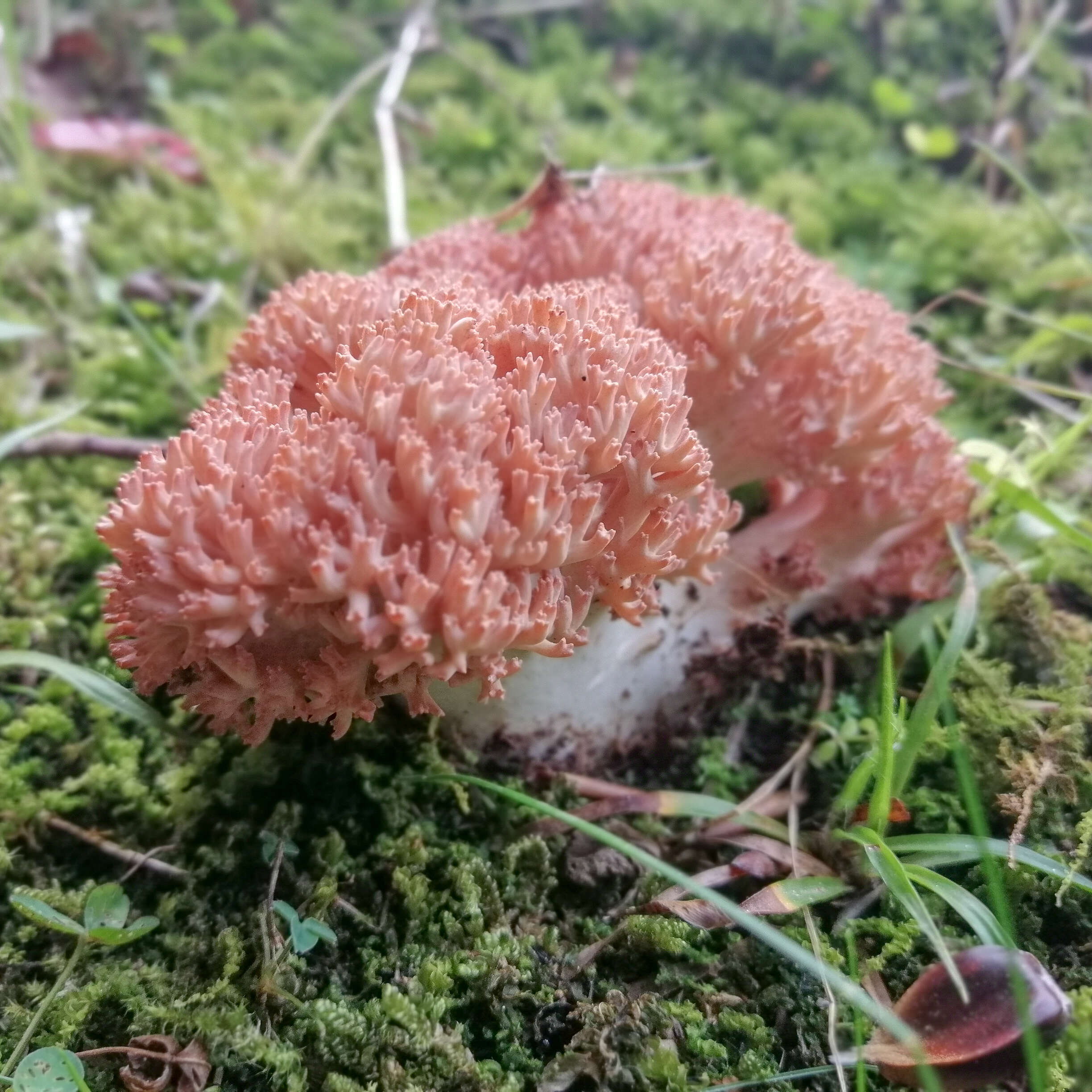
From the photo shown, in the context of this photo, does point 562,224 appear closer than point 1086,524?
No

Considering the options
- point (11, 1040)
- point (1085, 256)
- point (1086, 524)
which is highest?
point (1085, 256)

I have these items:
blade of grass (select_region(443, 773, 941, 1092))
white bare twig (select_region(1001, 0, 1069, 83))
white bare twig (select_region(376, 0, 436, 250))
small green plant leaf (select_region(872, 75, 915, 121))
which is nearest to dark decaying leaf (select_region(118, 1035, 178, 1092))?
blade of grass (select_region(443, 773, 941, 1092))

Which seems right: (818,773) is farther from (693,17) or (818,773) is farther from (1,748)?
(693,17)

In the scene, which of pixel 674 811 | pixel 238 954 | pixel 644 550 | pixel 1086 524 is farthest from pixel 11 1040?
pixel 1086 524

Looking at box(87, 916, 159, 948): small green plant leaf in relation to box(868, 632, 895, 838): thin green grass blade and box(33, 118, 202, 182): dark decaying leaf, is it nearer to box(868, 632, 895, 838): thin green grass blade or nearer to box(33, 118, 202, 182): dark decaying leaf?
box(868, 632, 895, 838): thin green grass blade

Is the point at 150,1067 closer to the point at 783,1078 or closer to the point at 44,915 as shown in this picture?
the point at 44,915

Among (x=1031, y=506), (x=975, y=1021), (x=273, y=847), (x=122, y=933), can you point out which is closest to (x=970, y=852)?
(x=975, y=1021)
